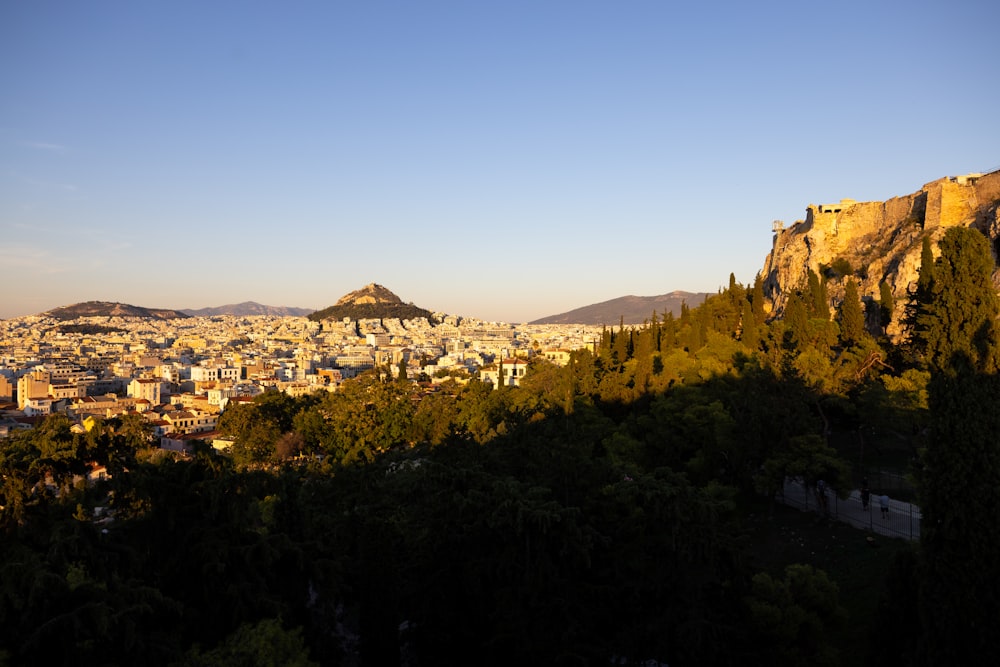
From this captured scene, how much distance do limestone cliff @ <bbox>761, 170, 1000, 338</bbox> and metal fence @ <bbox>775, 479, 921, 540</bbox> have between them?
1895cm

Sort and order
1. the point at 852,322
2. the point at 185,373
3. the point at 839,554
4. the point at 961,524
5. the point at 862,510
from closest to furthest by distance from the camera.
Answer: the point at 961,524 < the point at 839,554 < the point at 862,510 < the point at 852,322 < the point at 185,373

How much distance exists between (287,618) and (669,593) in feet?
16.2

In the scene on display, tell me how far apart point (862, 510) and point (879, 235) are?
3857 cm

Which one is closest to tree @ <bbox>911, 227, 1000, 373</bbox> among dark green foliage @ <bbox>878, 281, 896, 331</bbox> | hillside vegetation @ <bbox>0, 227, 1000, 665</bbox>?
hillside vegetation @ <bbox>0, 227, 1000, 665</bbox>

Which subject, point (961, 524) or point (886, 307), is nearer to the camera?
point (961, 524)

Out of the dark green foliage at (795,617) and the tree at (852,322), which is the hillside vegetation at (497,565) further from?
the tree at (852,322)

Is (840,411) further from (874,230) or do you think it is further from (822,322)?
(874,230)

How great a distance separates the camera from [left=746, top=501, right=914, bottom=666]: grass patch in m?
11.9

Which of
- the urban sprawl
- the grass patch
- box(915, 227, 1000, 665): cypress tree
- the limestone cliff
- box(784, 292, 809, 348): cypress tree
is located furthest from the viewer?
the urban sprawl

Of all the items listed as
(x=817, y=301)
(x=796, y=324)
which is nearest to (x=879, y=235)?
(x=817, y=301)

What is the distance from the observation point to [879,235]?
49.3 meters

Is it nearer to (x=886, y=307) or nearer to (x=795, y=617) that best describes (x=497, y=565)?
(x=795, y=617)

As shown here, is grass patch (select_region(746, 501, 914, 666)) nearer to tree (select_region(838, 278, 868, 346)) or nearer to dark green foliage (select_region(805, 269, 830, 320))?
tree (select_region(838, 278, 868, 346))

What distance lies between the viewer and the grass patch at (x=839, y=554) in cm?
1192
